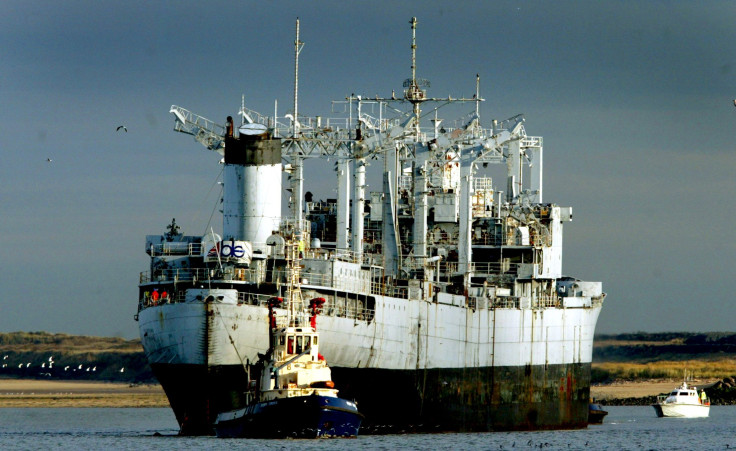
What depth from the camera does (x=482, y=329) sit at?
79.2 m

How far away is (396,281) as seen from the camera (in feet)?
249

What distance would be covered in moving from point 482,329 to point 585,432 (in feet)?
27.5

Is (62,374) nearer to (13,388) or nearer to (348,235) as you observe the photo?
(13,388)

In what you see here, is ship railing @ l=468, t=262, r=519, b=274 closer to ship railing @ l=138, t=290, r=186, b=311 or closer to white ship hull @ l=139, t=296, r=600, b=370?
white ship hull @ l=139, t=296, r=600, b=370

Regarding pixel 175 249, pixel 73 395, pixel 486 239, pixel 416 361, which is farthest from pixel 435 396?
pixel 73 395

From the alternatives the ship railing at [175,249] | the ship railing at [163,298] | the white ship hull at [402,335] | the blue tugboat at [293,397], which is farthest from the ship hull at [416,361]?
the blue tugboat at [293,397]

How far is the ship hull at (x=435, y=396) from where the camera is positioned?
66.4m

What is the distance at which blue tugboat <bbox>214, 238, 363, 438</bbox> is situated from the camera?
5941 cm

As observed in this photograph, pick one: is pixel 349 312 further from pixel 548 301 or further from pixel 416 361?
pixel 548 301

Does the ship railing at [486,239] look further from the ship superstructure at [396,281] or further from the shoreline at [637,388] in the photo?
the shoreline at [637,388]

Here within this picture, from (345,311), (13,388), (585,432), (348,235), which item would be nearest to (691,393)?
(585,432)

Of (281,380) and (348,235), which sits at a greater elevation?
(348,235)

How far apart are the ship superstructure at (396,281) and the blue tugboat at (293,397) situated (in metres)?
3.98

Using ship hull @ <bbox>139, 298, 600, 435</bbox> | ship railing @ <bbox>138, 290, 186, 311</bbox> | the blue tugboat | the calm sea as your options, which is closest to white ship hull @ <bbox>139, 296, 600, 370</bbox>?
ship hull @ <bbox>139, 298, 600, 435</bbox>
